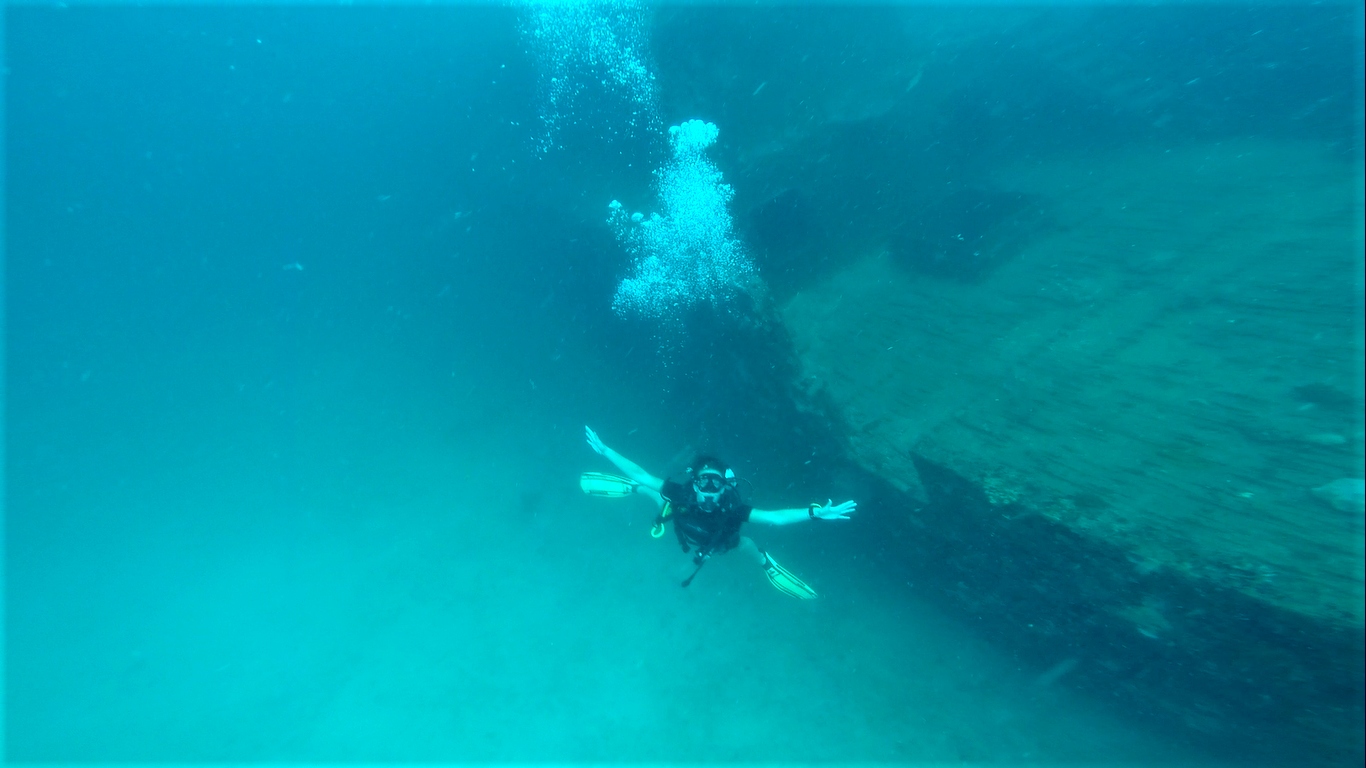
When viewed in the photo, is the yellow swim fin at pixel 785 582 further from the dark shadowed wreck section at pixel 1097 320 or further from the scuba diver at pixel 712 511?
the dark shadowed wreck section at pixel 1097 320

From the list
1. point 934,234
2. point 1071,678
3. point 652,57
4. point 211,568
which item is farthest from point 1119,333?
point 211,568

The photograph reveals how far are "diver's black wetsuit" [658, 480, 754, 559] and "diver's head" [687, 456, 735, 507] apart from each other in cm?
5

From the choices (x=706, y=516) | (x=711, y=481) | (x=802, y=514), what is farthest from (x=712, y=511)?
(x=802, y=514)

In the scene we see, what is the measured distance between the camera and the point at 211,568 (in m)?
16.1

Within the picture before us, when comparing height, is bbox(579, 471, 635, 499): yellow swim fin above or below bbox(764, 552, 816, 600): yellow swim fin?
above

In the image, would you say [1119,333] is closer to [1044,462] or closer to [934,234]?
[1044,462]

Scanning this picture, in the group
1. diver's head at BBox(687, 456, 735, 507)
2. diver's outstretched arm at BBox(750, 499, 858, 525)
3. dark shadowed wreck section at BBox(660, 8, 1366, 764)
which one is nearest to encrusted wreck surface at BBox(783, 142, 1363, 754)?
dark shadowed wreck section at BBox(660, 8, 1366, 764)

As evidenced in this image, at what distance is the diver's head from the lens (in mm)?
5688

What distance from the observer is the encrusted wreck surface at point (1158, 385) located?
4.37 meters

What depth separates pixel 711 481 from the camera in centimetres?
571

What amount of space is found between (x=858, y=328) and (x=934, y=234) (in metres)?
2.16

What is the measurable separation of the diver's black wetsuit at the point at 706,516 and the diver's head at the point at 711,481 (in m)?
0.05

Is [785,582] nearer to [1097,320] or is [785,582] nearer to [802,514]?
[802,514]

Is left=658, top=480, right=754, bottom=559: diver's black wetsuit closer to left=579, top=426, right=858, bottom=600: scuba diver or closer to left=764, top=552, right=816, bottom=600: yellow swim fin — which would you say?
left=579, top=426, right=858, bottom=600: scuba diver
